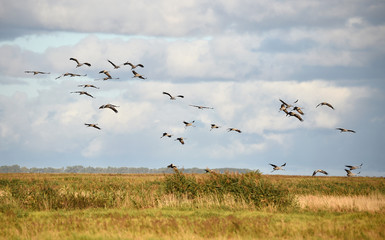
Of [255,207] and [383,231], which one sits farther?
[255,207]

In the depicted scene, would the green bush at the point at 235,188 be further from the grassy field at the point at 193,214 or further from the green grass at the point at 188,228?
the green grass at the point at 188,228

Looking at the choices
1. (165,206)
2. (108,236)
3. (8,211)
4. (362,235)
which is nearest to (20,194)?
(8,211)

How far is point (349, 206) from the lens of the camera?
3709cm

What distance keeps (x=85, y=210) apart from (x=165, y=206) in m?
6.09

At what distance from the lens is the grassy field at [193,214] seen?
23.9 metres

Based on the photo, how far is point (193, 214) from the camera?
103 feet

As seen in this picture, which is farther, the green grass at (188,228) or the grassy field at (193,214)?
the grassy field at (193,214)

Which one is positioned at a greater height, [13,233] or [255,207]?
[255,207]

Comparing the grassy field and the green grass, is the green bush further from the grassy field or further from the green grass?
the green grass

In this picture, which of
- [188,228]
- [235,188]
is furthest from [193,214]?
Result: [235,188]

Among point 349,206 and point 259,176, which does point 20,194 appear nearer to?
point 259,176

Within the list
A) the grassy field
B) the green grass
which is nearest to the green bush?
the grassy field

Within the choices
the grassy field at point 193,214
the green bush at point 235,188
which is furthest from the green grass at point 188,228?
the green bush at point 235,188

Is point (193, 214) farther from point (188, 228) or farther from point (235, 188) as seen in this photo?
point (235, 188)
